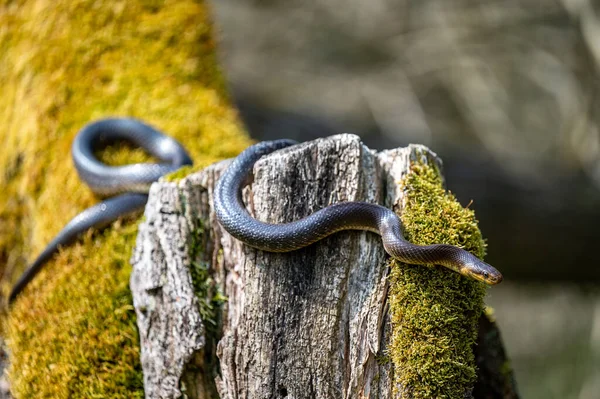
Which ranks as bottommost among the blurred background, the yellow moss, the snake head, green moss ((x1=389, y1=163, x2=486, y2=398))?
the blurred background

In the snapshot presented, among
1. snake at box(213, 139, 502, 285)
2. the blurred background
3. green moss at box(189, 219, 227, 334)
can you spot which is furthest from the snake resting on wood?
the blurred background

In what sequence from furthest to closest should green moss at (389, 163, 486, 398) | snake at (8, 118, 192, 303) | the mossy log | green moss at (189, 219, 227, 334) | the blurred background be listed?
the blurred background, snake at (8, 118, 192, 303), green moss at (189, 219, 227, 334), the mossy log, green moss at (389, 163, 486, 398)

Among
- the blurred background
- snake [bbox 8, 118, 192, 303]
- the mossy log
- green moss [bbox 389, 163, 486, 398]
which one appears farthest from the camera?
the blurred background

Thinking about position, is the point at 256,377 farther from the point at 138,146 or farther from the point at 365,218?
the point at 138,146

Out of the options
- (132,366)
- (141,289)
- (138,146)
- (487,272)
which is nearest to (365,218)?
(487,272)

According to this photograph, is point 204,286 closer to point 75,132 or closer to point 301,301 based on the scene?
point 301,301

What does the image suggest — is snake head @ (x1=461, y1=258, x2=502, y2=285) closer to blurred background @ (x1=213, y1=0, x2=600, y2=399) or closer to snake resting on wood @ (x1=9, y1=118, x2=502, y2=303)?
snake resting on wood @ (x1=9, y1=118, x2=502, y2=303)

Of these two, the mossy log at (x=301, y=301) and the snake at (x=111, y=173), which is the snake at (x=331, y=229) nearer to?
the mossy log at (x=301, y=301)

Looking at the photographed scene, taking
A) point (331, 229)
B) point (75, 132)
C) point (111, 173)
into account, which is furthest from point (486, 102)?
point (331, 229)

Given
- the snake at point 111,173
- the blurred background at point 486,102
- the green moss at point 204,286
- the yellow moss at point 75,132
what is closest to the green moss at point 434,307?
the green moss at point 204,286
